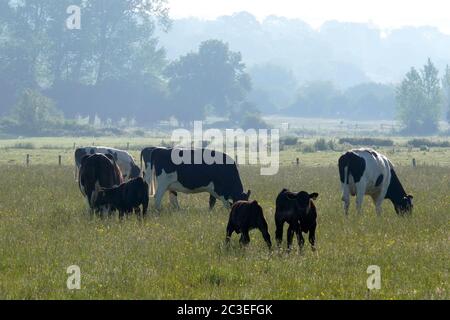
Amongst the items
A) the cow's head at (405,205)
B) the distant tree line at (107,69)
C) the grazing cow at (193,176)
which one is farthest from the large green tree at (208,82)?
the cow's head at (405,205)

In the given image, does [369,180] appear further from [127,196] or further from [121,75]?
[121,75]

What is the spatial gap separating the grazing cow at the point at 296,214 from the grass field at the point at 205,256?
0.35 m

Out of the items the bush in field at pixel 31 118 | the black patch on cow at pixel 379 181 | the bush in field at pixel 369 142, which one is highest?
the bush in field at pixel 31 118

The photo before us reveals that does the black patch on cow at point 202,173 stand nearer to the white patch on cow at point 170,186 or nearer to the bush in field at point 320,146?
the white patch on cow at point 170,186

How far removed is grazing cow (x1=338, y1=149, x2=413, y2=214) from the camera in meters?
19.9

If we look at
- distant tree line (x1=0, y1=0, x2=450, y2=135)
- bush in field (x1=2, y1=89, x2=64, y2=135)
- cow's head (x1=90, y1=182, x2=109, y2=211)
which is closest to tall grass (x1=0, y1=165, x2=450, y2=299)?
cow's head (x1=90, y1=182, x2=109, y2=211)

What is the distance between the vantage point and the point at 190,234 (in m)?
16.0

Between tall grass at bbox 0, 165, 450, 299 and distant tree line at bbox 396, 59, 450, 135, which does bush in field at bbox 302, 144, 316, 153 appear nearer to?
tall grass at bbox 0, 165, 450, 299

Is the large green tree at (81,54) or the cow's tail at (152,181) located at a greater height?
the large green tree at (81,54)

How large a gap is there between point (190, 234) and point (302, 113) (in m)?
181

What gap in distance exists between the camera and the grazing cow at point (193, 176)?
70.3ft

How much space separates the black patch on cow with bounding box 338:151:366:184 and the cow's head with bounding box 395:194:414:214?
1269 millimetres

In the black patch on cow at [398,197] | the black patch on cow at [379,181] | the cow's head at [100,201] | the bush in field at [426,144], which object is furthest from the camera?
the bush in field at [426,144]
